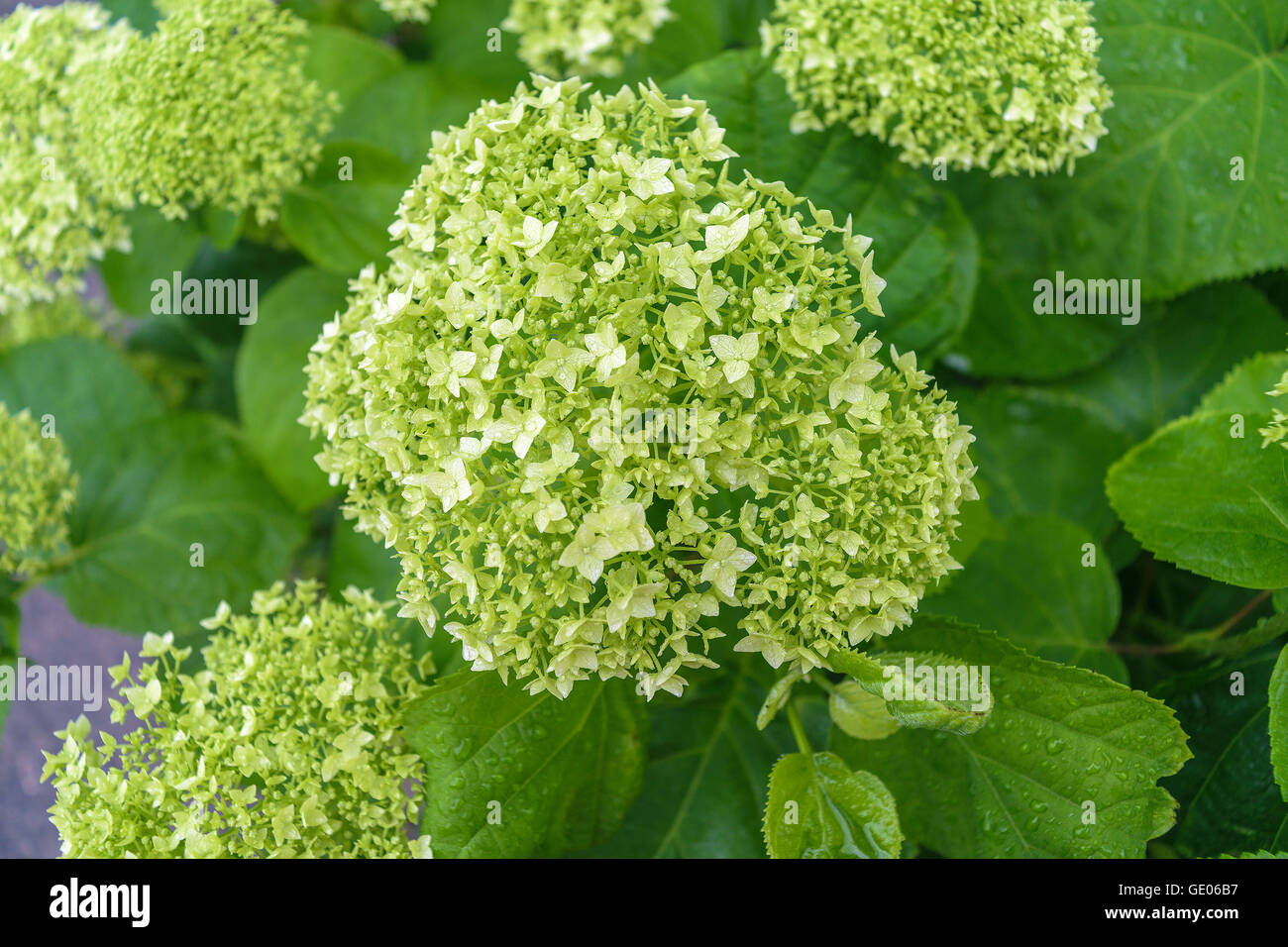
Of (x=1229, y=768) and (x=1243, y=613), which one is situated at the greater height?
(x=1243, y=613)

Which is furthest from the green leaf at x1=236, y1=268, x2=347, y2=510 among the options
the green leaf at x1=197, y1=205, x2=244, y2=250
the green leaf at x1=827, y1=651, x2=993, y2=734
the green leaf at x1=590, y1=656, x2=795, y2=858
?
the green leaf at x1=827, y1=651, x2=993, y2=734

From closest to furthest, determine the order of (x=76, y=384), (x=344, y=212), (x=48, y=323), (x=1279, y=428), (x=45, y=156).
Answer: (x=1279, y=428)
(x=45, y=156)
(x=344, y=212)
(x=76, y=384)
(x=48, y=323)

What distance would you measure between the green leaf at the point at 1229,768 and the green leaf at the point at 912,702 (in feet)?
1.25

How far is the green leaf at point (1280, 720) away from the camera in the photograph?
2.46ft

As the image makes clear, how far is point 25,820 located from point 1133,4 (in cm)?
202

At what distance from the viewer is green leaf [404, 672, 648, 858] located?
2.66 feet

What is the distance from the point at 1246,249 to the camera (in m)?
1.02

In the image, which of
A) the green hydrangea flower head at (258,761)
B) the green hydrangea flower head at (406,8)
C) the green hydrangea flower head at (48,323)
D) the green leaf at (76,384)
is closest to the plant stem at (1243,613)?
the green hydrangea flower head at (258,761)

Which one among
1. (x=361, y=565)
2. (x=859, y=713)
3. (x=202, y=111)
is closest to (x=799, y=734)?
(x=859, y=713)

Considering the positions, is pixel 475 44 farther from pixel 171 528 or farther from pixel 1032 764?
pixel 1032 764

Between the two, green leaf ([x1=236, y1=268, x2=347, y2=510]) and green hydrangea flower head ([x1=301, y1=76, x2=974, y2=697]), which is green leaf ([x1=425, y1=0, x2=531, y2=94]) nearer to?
green leaf ([x1=236, y1=268, x2=347, y2=510])

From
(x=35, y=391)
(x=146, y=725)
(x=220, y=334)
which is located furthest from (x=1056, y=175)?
(x=35, y=391)

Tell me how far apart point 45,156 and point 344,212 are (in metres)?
0.31

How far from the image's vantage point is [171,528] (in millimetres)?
1259
